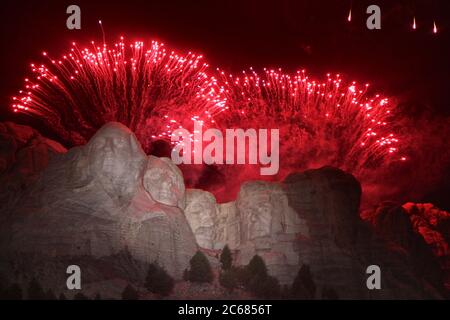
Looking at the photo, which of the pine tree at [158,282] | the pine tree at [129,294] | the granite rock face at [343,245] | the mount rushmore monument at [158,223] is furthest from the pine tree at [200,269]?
the granite rock face at [343,245]

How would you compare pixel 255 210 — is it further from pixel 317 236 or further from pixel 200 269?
pixel 200 269

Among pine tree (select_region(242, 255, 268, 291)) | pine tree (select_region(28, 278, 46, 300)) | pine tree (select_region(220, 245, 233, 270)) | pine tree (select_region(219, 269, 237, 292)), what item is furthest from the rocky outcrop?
pine tree (select_region(242, 255, 268, 291))

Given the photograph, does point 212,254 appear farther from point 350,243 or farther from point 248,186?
point 350,243

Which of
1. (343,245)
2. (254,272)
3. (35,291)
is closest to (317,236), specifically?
(343,245)

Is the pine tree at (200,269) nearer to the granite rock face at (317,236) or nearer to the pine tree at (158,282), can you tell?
the pine tree at (158,282)

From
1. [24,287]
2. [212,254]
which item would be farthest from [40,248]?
[212,254]
